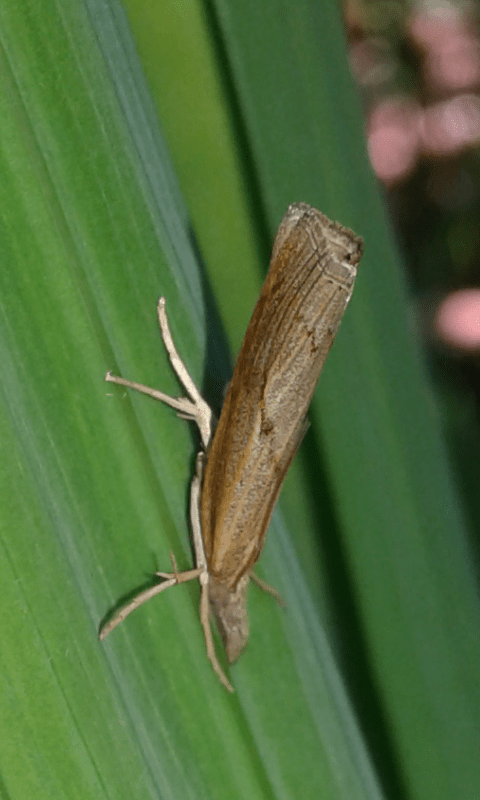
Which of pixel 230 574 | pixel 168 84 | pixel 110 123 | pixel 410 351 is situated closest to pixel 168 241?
pixel 110 123

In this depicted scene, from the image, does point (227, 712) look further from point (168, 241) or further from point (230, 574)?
point (168, 241)

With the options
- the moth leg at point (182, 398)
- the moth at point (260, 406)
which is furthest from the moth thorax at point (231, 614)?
A: the moth leg at point (182, 398)

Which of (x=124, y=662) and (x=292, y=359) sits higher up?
(x=292, y=359)

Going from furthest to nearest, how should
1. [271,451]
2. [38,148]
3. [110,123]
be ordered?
[271,451] → [110,123] → [38,148]

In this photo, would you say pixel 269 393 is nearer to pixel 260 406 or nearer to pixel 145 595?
pixel 260 406

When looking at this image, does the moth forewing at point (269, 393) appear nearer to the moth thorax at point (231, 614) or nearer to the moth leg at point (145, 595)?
the moth thorax at point (231, 614)

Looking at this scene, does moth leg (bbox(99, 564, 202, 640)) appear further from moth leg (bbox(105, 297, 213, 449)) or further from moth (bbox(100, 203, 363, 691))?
moth leg (bbox(105, 297, 213, 449))

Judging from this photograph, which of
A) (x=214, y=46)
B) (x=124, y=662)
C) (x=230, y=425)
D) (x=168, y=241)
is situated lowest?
(x=124, y=662)
